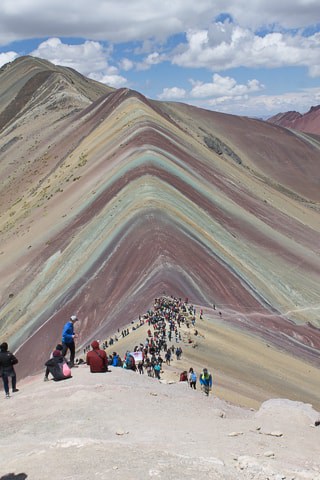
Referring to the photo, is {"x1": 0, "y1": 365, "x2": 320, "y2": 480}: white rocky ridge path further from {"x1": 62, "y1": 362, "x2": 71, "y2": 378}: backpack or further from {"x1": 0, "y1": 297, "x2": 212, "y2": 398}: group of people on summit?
{"x1": 0, "y1": 297, "x2": 212, "y2": 398}: group of people on summit

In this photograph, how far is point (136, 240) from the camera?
3078 centimetres

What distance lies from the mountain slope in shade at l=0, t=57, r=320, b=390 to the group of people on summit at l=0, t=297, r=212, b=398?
1.58 metres

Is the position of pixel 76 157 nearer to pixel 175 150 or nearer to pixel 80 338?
pixel 175 150

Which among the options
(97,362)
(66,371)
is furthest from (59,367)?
(97,362)

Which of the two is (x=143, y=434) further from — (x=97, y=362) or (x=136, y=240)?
(x=136, y=240)

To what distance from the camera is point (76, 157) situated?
59.1 meters

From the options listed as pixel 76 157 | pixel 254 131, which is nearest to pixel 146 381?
pixel 76 157

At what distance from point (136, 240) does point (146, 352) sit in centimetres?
1426

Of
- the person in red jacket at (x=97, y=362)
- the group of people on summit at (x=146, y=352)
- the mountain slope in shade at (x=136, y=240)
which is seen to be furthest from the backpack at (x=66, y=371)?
the mountain slope in shade at (x=136, y=240)

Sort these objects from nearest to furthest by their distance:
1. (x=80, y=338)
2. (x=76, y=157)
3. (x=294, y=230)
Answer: (x=80, y=338) < (x=294, y=230) < (x=76, y=157)

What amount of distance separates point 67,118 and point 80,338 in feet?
203

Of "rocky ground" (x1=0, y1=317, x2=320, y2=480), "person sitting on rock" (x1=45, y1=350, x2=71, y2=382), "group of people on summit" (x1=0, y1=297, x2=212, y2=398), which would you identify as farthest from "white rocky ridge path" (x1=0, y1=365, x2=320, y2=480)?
"group of people on summit" (x1=0, y1=297, x2=212, y2=398)

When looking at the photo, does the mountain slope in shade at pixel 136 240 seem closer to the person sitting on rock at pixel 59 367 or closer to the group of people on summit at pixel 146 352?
the group of people on summit at pixel 146 352

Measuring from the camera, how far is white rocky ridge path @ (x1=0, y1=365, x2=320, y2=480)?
859 cm
